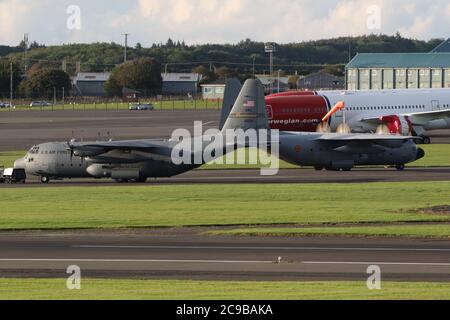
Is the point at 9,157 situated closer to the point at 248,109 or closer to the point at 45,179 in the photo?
the point at 45,179

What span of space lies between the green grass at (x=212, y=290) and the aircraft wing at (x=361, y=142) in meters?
42.3

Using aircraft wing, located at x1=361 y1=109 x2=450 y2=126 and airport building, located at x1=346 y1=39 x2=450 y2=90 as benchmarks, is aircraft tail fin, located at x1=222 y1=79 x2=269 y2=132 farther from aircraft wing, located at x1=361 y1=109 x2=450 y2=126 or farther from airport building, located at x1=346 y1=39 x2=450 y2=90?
airport building, located at x1=346 y1=39 x2=450 y2=90

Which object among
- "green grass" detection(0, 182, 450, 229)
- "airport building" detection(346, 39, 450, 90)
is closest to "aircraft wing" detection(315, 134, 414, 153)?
"green grass" detection(0, 182, 450, 229)

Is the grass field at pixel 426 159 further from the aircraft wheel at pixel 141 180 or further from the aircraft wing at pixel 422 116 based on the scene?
the aircraft wheel at pixel 141 180

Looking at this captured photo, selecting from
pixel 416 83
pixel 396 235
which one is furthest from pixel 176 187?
pixel 416 83

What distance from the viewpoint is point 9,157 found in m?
92.7

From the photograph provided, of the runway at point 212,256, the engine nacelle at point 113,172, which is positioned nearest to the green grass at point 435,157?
the engine nacelle at point 113,172

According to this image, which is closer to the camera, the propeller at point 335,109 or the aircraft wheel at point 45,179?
the aircraft wheel at point 45,179

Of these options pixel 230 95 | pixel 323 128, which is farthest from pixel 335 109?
pixel 230 95

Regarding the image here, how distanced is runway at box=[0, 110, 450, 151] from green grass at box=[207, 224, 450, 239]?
6029 cm

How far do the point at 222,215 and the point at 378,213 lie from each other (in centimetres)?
683

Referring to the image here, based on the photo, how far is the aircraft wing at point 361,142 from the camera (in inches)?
2933

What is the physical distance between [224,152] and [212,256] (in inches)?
1226
